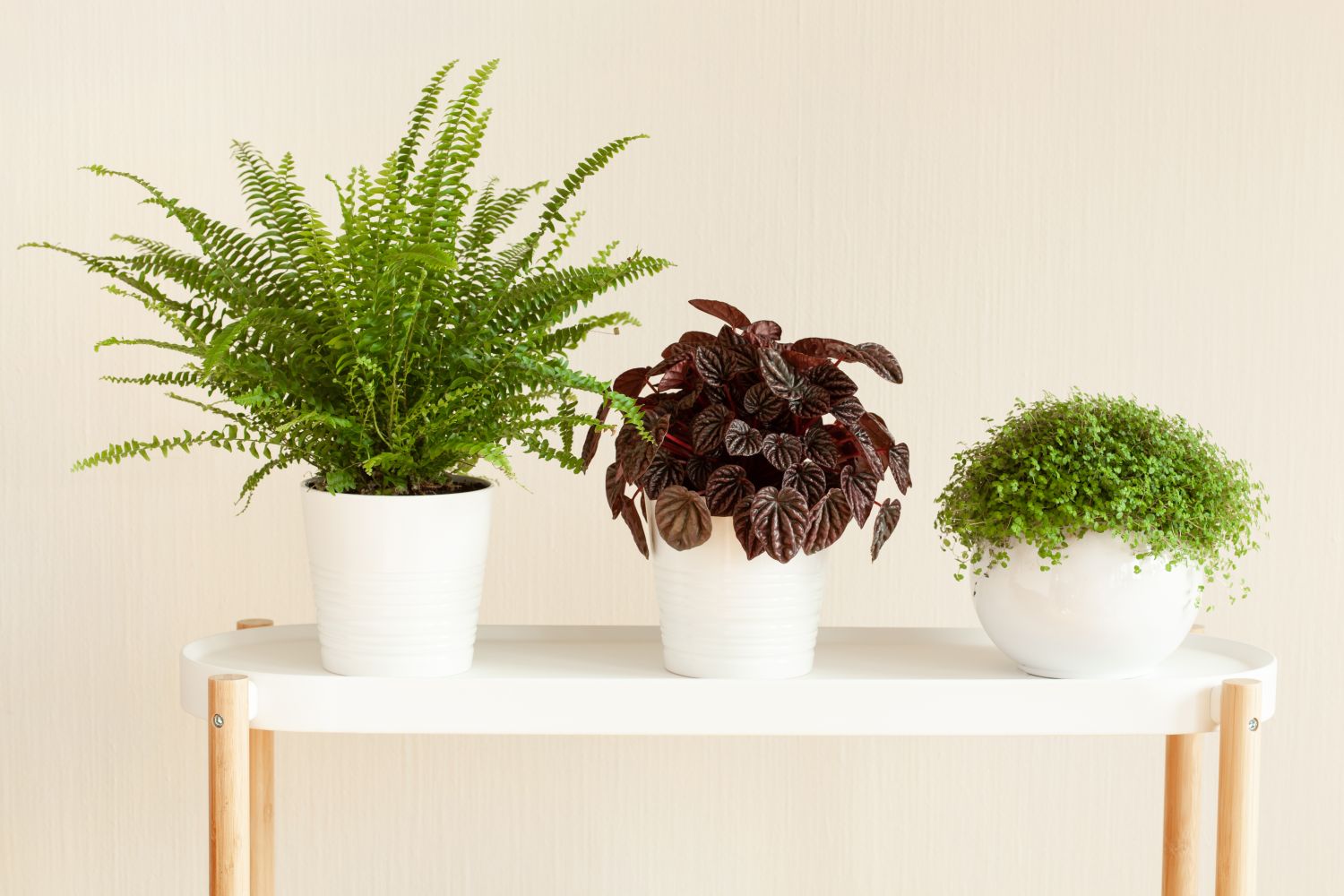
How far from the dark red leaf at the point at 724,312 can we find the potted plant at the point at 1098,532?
0.87 feet

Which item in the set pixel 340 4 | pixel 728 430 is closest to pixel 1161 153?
pixel 728 430

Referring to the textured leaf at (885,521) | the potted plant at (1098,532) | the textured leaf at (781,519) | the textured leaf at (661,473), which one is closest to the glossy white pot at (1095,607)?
the potted plant at (1098,532)

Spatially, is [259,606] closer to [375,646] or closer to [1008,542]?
[375,646]

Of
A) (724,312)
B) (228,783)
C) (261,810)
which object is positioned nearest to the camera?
(228,783)

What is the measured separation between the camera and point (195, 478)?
1611mm

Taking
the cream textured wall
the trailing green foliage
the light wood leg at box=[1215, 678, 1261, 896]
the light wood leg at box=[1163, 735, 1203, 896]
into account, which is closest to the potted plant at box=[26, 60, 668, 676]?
the trailing green foliage

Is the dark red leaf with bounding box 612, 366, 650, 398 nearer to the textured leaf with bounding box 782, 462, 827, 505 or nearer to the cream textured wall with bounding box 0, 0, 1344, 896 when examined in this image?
the textured leaf with bounding box 782, 462, 827, 505

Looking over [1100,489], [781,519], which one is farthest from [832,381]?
[1100,489]

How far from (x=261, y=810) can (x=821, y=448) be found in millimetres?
719

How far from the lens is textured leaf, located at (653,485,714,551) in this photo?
1.08 m

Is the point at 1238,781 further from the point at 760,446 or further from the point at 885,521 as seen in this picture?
the point at 760,446

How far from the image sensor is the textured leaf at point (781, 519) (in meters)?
1.07

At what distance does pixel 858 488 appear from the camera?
1.09m

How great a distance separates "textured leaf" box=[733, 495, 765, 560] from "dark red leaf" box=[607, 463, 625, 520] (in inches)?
4.6
